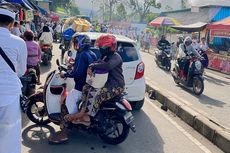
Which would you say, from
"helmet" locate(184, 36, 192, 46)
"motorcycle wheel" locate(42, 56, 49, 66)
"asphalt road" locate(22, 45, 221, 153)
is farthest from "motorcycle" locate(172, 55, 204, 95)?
"motorcycle wheel" locate(42, 56, 49, 66)

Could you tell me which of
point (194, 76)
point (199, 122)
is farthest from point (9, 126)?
point (194, 76)

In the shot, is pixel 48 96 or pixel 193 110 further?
pixel 193 110

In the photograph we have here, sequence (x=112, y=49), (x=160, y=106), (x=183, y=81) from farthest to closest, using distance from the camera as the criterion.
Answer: (x=183, y=81) → (x=160, y=106) → (x=112, y=49)

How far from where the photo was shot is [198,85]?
997 cm

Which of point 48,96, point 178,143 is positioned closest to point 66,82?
point 48,96

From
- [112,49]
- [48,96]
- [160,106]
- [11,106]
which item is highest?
[112,49]

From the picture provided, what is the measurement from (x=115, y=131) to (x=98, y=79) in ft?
3.06

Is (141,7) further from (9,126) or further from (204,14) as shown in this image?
(9,126)

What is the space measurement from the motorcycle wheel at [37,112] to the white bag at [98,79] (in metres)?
1.30

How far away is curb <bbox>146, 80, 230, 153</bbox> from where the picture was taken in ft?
18.4

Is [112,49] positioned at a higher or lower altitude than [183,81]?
higher

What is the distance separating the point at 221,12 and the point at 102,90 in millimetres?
23251

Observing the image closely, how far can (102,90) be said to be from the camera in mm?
4988

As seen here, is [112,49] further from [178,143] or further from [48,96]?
[178,143]
